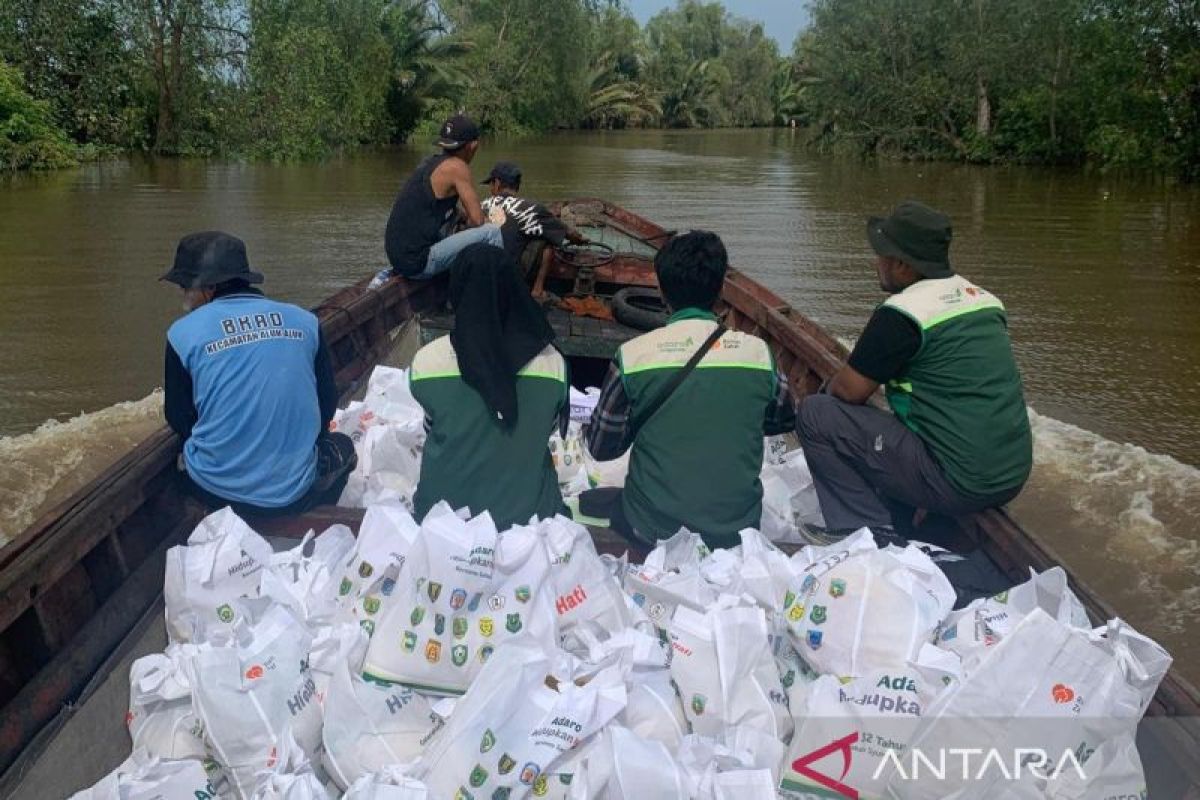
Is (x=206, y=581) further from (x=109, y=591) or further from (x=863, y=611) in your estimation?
(x=863, y=611)

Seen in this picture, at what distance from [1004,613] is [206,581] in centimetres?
189

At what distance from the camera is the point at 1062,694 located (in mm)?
1875

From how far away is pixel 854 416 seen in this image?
11.0ft

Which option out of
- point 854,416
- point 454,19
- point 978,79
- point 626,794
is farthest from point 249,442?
point 454,19

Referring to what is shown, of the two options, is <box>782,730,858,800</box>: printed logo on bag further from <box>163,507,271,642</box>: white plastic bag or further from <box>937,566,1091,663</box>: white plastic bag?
<box>163,507,271,642</box>: white plastic bag

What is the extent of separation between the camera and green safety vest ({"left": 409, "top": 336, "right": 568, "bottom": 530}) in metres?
2.79

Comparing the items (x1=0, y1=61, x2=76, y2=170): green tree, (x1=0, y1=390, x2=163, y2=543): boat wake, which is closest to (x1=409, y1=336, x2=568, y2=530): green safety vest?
(x1=0, y1=390, x2=163, y2=543): boat wake

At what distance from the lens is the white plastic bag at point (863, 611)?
2.12m

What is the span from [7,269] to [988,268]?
11.1 m

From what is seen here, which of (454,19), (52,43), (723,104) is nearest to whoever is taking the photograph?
(52,43)

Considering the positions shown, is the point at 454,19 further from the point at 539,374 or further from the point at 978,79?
the point at 539,374

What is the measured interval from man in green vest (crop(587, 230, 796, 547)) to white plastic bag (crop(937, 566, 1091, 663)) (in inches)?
31.1

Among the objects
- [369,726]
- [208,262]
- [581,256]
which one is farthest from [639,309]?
[369,726]

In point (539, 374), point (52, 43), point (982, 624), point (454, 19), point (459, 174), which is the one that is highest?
point (454, 19)
